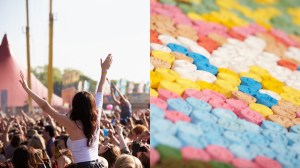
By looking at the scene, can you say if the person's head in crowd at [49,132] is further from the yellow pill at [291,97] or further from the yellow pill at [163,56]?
the yellow pill at [291,97]

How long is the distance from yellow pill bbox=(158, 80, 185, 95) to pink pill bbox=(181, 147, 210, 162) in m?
0.34

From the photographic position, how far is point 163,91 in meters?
2.26

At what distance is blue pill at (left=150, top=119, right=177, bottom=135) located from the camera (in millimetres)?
2076

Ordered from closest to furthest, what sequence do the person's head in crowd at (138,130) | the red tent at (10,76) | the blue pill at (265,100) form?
1. the blue pill at (265,100)
2. the person's head in crowd at (138,130)
3. the red tent at (10,76)

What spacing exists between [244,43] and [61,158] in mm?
1188

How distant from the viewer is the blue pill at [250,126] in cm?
227

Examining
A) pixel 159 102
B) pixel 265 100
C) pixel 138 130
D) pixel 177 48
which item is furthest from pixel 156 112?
pixel 138 130

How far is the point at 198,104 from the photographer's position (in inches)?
89.7

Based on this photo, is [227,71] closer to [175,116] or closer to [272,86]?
[272,86]

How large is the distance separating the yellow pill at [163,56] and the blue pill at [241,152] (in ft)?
1.77

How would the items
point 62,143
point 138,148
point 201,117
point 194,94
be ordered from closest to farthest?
point 201,117 < point 194,94 < point 138,148 < point 62,143

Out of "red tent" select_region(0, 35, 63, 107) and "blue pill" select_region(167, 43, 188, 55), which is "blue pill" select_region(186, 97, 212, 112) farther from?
"red tent" select_region(0, 35, 63, 107)

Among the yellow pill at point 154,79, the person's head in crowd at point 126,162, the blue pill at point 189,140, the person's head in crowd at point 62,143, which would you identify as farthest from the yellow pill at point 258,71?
the person's head in crowd at point 62,143

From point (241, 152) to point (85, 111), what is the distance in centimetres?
71
